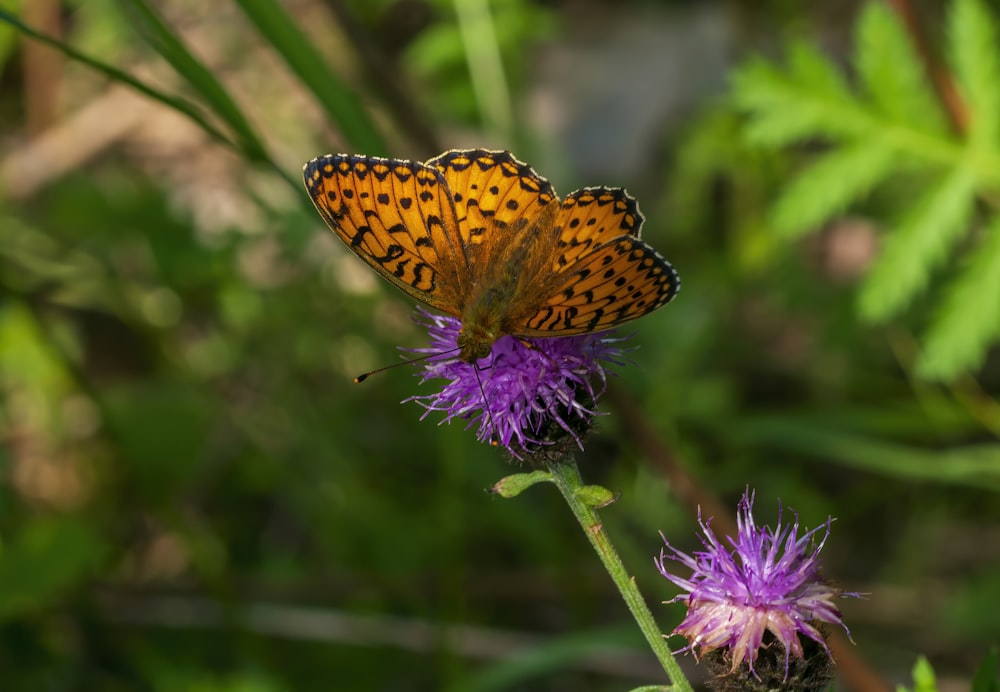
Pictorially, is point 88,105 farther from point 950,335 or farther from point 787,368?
point 950,335

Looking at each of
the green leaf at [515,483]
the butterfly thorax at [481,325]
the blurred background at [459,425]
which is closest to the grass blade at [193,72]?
the blurred background at [459,425]

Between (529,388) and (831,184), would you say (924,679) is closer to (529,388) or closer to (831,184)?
(529,388)

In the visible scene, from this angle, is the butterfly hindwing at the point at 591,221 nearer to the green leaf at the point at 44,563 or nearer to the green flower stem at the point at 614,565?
the green flower stem at the point at 614,565

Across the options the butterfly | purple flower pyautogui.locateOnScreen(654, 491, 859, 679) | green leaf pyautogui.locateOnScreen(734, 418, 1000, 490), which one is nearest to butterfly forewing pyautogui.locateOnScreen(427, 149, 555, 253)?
the butterfly

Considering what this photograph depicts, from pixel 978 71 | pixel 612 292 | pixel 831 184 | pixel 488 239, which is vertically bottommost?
pixel 612 292

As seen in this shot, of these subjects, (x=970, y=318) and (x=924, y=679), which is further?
(x=970, y=318)

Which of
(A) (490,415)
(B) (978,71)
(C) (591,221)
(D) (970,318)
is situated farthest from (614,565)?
(B) (978,71)

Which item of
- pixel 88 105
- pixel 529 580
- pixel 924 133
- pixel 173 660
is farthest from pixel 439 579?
pixel 88 105
